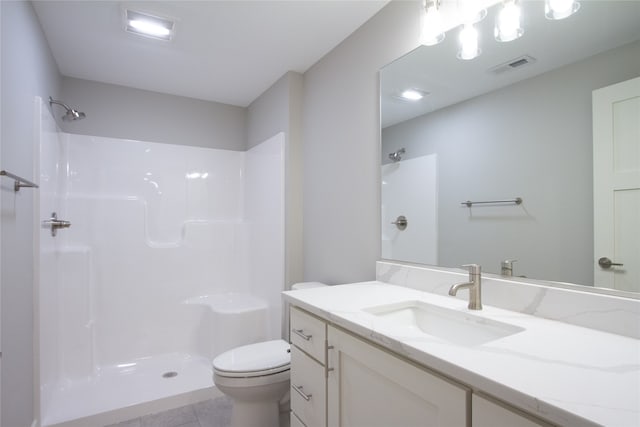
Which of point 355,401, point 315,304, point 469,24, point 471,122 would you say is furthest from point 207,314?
point 469,24

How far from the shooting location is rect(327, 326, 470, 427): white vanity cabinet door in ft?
2.43

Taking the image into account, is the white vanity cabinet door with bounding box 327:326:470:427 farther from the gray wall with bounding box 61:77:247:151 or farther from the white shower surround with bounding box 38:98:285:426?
the gray wall with bounding box 61:77:247:151

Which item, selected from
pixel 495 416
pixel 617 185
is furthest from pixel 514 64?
pixel 495 416

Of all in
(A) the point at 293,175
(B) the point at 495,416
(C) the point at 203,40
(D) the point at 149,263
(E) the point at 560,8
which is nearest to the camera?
(B) the point at 495,416

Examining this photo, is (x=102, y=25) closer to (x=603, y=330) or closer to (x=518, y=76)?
(x=518, y=76)

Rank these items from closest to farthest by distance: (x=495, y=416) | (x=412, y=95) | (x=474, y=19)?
(x=495, y=416), (x=474, y=19), (x=412, y=95)

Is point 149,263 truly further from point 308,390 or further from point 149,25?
point 308,390

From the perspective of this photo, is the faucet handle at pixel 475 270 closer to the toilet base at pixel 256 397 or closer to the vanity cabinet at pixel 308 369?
the vanity cabinet at pixel 308 369

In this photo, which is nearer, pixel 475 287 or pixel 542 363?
pixel 542 363

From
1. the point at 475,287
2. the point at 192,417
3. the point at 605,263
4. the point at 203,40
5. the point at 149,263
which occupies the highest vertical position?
the point at 203,40

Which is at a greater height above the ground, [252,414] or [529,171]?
[529,171]

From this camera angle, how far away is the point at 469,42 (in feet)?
4.43

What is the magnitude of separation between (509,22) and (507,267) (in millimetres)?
887

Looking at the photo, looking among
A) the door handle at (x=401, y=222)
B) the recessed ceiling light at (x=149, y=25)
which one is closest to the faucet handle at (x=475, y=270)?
the door handle at (x=401, y=222)
